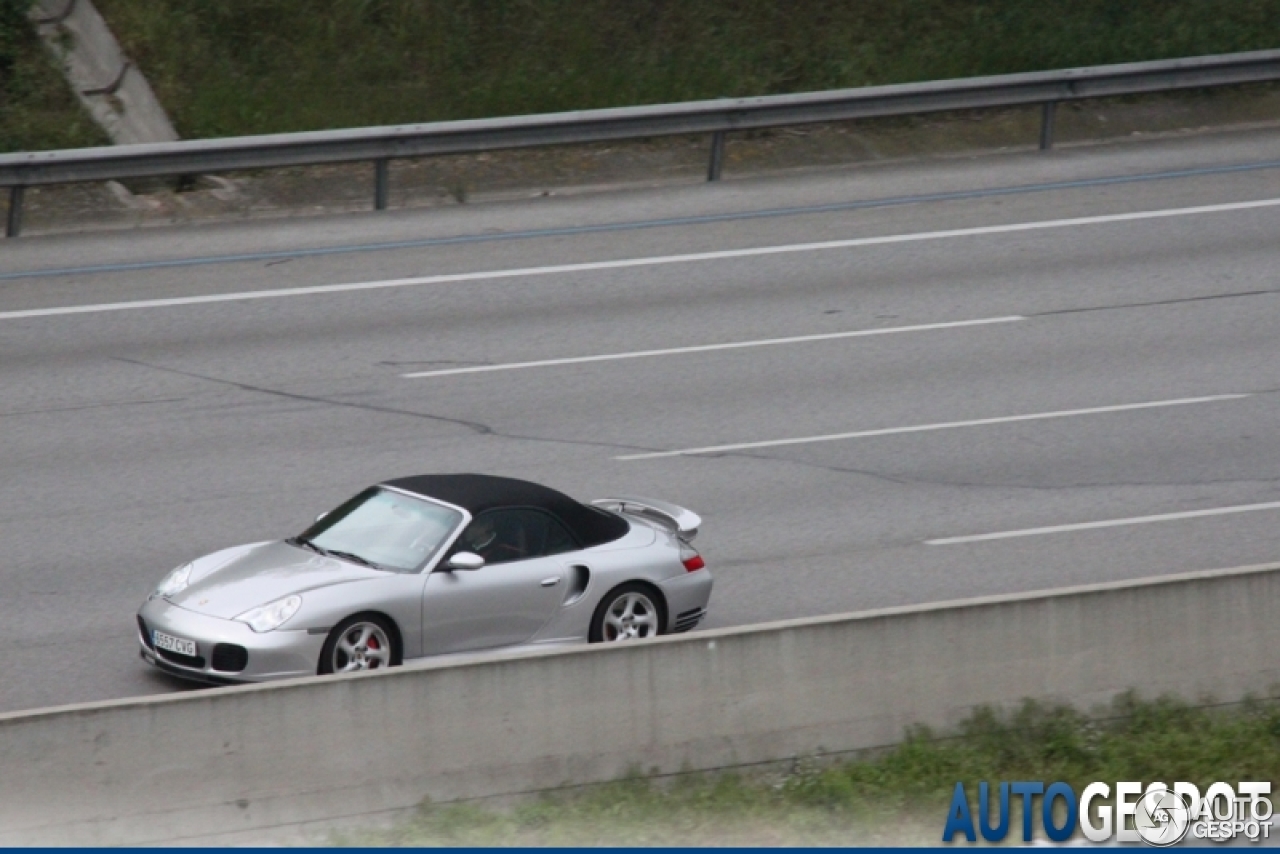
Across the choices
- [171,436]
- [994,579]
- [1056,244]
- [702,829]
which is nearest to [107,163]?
[171,436]

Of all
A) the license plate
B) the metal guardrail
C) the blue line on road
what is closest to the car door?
the license plate

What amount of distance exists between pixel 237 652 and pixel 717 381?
22.9ft

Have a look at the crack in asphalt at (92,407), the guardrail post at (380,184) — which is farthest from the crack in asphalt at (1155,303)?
the crack in asphalt at (92,407)

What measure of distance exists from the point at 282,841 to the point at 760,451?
654 cm

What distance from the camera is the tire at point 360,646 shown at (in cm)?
955

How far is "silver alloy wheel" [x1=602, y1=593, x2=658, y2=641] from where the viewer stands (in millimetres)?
10602

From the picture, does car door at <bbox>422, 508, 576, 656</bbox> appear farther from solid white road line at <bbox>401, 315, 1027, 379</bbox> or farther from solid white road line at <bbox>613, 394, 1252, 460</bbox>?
solid white road line at <bbox>401, 315, 1027, 379</bbox>

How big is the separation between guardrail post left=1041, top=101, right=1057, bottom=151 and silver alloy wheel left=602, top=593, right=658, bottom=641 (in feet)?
45.7

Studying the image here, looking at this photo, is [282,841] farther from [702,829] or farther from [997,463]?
[997,463]

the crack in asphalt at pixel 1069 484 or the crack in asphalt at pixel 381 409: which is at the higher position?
the crack in asphalt at pixel 381 409

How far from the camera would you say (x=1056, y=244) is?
62.2ft

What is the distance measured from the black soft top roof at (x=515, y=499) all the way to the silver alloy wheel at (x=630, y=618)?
402 millimetres

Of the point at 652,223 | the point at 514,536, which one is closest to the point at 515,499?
the point at 514,536

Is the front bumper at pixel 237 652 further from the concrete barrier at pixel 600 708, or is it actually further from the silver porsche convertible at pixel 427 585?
the concrete barrier at pixel 600 708
